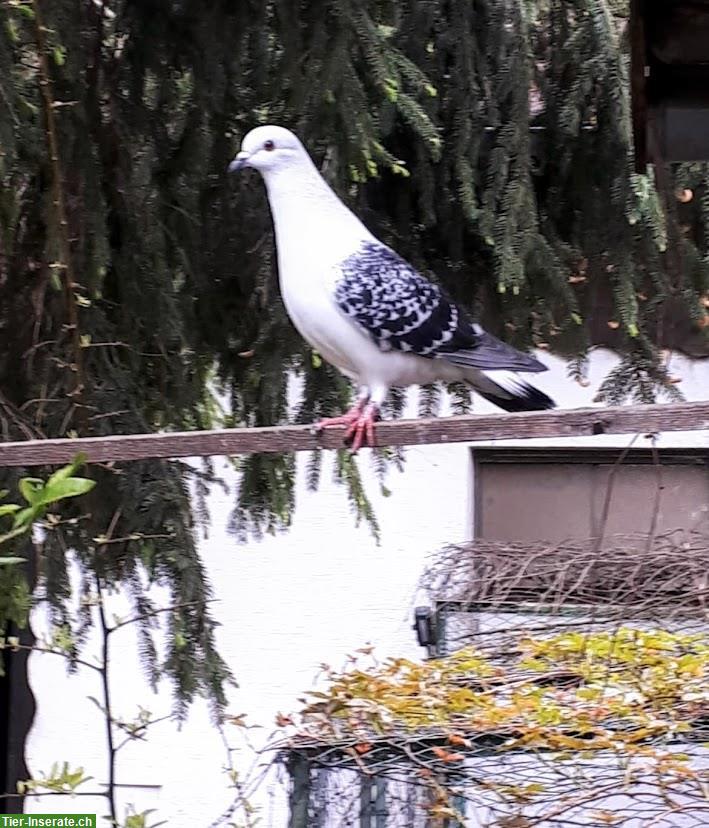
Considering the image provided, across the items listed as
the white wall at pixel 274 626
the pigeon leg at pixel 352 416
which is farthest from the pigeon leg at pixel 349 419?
the white wall at pixel 274 626

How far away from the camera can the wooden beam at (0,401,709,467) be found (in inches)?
56.2

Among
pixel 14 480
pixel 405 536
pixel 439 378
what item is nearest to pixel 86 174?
pixel 14 480

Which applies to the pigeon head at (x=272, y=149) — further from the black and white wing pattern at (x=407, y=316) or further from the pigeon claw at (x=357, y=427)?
the pigeon claw at (x=357, y=427)

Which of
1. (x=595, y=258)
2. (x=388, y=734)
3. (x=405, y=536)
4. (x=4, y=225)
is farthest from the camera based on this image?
(x=405, y=536)

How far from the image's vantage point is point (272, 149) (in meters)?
2.01

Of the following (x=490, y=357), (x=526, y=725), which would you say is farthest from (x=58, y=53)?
(x=526, y=725)

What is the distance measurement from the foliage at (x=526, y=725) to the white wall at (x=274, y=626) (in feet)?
5.42

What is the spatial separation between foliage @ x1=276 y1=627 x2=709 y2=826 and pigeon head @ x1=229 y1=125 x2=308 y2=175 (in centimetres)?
90

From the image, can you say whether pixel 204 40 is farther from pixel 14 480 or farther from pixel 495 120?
pixel 14 480

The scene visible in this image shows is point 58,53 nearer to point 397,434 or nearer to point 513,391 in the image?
point 397,434

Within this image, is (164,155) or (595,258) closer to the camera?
(164,155)

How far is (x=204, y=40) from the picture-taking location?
216cm

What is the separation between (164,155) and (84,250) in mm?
271

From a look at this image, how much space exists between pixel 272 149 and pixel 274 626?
2272 millimetres
